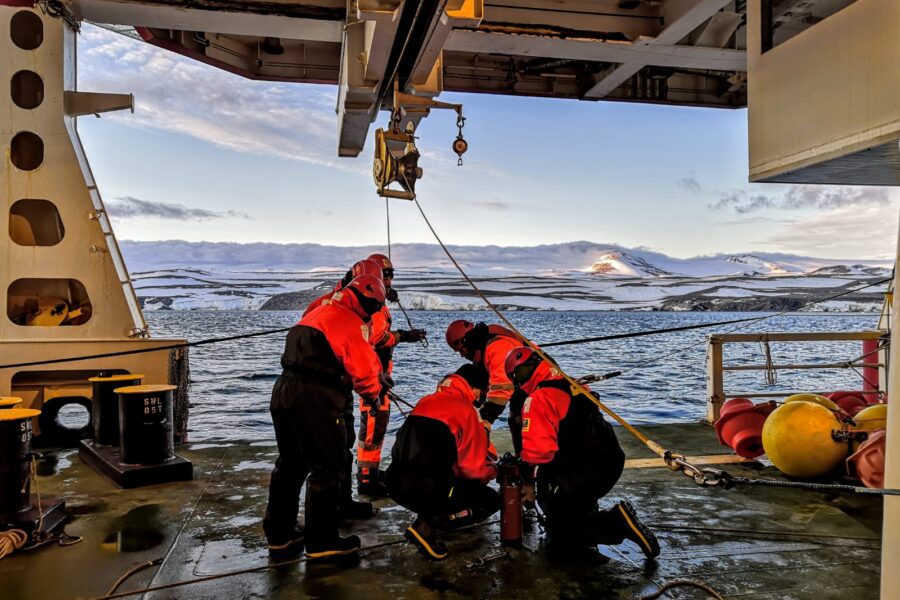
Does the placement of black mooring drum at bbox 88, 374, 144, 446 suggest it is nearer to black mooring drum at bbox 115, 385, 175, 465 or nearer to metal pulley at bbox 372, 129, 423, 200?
black mooring drum at bbox 115, 385, 175, 465

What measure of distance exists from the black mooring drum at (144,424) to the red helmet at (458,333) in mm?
2740

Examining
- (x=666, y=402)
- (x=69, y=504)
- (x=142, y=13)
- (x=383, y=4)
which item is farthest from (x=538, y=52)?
(x=666, y=402)

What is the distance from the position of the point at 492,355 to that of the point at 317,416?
1.42m

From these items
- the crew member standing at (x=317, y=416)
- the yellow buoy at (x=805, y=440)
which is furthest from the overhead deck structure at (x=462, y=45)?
the yellow buoy at (x=805, y=440)

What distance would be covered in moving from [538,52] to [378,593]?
6211 millimetres

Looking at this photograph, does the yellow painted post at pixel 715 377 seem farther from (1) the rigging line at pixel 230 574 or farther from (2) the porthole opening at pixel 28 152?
(2) the porthole opening at pixel 28 152

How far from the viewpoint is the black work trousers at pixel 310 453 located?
405cm

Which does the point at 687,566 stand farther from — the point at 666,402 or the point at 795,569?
the point at 666,402

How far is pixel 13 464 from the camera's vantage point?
4492 mm

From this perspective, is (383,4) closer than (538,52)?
Yes

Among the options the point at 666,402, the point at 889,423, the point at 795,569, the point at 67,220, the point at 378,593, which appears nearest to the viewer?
the point at 889,423

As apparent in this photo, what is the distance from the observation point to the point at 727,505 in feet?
17.3

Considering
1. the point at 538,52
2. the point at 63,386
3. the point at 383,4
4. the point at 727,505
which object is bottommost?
the point at 727,505

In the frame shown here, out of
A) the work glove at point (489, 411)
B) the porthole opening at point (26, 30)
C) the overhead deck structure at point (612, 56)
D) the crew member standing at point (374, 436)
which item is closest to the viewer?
the overhead deck structure at point (612, 56)
